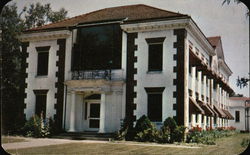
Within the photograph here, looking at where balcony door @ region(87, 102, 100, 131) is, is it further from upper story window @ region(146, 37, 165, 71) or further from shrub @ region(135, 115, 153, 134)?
upper story window @ region(146, 37, 165, 71)

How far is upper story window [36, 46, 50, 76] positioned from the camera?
20.9 meters

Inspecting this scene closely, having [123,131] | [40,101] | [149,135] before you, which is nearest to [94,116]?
[123,131]

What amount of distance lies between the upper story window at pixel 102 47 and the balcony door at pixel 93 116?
2173 millimetres

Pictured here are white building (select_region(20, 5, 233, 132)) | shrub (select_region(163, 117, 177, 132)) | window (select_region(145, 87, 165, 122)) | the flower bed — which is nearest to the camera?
the flower bed

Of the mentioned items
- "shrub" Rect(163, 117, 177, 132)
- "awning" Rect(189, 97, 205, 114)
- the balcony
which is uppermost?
the balcony

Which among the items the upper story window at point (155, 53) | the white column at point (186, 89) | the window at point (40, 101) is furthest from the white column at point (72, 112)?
the white column at point (186, 89)

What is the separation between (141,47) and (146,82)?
1834 millimetres

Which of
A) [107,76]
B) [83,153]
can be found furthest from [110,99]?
[83,153]

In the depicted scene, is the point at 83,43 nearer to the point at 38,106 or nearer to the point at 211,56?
the point at 38,106

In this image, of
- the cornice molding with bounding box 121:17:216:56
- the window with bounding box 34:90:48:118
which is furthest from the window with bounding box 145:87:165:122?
the window with bounding box 34:90:48:118

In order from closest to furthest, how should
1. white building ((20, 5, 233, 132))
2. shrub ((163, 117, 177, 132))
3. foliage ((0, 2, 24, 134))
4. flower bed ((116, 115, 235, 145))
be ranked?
1. flower bed ((116, 115, 235, 145))
2. shrub ((163, 117, 177, 132))
3. white building ((20, 5, 233, 132))
4. foliage ((0, 2, 24, 134))

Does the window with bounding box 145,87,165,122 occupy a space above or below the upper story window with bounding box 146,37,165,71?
below

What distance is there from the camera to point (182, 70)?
57.9ft

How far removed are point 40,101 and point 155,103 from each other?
684 centimetres
